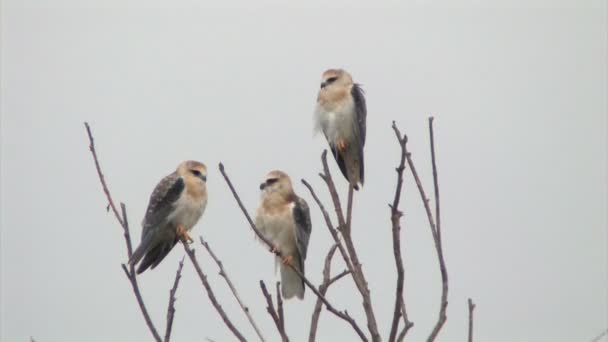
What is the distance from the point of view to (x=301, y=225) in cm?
745

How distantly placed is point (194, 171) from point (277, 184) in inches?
32.6

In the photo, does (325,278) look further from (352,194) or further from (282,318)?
(282,318)

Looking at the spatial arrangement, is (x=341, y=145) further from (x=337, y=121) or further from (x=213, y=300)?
(x=213, y=300)

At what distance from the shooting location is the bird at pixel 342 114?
27.6 feet

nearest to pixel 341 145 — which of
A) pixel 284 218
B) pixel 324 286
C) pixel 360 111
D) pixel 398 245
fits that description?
pixel 360 111

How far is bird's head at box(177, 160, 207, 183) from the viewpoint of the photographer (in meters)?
7.23

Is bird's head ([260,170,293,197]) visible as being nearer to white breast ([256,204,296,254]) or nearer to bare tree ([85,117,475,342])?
white breast ([256,204,296,254])

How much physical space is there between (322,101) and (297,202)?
1493 mm

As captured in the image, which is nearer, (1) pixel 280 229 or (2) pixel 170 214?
(2) pixel 170 214

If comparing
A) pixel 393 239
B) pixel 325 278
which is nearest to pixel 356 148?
pixel 325 278

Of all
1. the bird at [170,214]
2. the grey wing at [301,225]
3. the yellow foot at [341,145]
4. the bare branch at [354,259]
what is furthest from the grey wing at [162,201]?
the bare branch at [354,259]

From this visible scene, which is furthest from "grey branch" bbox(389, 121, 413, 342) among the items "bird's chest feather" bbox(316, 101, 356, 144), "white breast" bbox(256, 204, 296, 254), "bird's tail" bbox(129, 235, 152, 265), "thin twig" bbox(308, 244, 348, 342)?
"bird's chest feather" bbox(316, 101, 356, 144)

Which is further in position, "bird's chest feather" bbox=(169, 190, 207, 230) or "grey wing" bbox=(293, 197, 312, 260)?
"grey wing" bbox=(293, 197, 312, 260)

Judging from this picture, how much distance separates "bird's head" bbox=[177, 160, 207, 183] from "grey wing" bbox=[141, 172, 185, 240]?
0.22 feet
